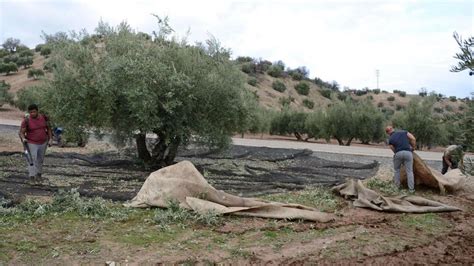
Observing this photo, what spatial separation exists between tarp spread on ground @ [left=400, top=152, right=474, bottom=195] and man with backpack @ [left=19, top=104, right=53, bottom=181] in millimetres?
8561

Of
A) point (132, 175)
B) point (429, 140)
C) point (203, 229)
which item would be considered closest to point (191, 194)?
point (203, 229)

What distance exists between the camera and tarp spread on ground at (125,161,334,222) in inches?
345

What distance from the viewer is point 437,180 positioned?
12383 mm

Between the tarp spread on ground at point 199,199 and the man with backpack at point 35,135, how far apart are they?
324cm

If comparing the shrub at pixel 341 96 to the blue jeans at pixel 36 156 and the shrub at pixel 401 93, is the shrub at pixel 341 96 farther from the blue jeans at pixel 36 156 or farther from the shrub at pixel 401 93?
the blue jeans at pixel 36 156

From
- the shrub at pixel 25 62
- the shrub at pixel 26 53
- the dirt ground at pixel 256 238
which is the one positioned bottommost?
the dirt ground at pixel 256 238

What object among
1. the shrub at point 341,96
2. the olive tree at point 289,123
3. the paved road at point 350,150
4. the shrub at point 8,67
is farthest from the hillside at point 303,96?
the shrub at point 8,67

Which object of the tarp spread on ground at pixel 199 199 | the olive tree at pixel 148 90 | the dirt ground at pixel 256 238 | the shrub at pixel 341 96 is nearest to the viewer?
the dirt ground at pixel 256 238

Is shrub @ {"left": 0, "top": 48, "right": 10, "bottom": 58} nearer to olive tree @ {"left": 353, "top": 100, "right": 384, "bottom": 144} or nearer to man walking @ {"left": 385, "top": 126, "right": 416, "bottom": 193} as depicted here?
olive tree @ {"left": 353, "top": 100, "right": 384, "bottom": 144}

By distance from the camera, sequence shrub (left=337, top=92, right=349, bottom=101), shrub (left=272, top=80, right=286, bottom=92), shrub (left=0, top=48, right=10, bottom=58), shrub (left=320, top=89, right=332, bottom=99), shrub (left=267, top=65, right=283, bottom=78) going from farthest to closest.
Answer: shrub (left=0, top=48, right=10, bottom=58) → shrub (left=267, top=65, right=283, bottom=78) → shrub (left=320, top=89, right=332, bottom=99) → shrub (left=337, top=92, right=349, bottom=101) → shrub (left=272, top=80, right=286, bottom=92)

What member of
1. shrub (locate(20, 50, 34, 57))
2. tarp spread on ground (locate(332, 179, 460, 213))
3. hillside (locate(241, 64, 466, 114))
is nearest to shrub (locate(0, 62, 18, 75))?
shrub (locate(20, 50, 34, 57))

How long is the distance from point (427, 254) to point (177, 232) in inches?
139

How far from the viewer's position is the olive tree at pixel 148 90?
45.1 ft

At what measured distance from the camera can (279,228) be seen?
320 inches
